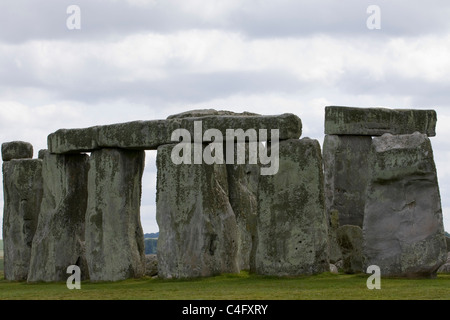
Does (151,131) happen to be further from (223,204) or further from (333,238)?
(333,238)

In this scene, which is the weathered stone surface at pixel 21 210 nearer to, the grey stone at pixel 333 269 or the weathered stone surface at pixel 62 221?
the weathered stone surface at pixel 62 221

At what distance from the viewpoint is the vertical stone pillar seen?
90.2ft

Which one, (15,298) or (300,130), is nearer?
(15,298)

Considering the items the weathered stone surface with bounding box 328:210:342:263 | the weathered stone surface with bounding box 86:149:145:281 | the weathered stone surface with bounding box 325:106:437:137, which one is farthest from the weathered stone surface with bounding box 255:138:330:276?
the weathered stone surface with bounding box 325:106:437:137

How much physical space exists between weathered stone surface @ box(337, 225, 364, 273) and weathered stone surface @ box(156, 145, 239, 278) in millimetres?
2307

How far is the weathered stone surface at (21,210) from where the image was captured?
27.5m

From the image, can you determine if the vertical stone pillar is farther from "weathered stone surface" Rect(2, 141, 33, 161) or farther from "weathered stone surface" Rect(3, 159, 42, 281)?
"weathered stone surface" Rect(2, 141, 33, 161)

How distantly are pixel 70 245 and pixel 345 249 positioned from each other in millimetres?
6579

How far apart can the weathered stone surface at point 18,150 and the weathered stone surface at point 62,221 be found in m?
2.91

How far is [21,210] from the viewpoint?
2764 cm

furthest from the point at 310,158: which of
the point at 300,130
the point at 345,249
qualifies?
the point at 345,249

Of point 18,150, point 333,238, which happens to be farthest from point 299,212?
point 18,150

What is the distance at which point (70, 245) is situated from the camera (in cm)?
2512

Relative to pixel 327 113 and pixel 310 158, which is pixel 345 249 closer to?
pixel 310 158
